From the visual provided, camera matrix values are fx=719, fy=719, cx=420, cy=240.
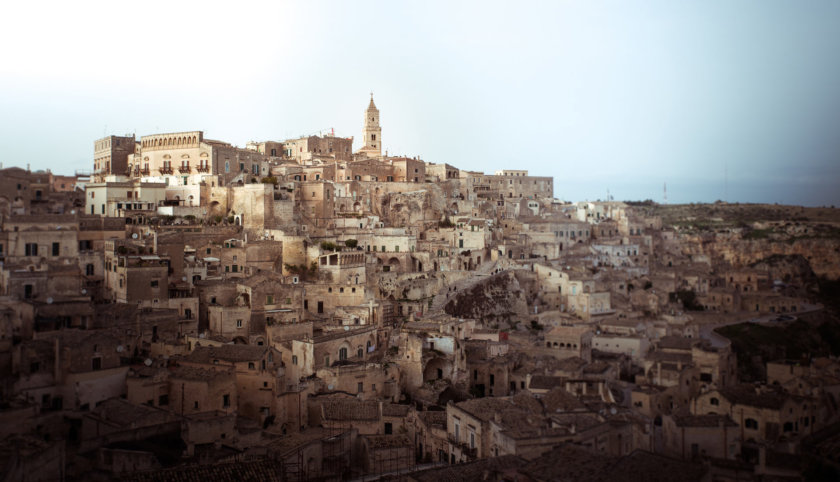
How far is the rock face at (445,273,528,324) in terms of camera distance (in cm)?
3878

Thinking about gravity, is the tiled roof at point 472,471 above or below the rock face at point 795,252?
below

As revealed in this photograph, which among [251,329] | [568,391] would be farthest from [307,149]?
[568,391]

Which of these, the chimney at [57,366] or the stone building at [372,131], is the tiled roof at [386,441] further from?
the stone building at [372,131]

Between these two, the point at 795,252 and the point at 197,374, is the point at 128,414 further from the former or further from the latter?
the point at 795,252

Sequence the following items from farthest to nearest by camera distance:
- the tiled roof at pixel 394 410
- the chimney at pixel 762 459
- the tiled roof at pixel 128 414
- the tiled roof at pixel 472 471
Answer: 1. the tiled roof at pixel 394 410
2. the chimney at pixel 762 459
3. the tiled roof at pixel 128 414
4. the tiled roof at pixel 472 471

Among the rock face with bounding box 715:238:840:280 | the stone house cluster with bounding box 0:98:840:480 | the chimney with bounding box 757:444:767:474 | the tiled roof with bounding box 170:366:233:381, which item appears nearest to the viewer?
the stone house cluster with bounding box 0:98:840:480

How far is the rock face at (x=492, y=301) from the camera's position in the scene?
1527 inches

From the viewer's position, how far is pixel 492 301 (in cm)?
4031

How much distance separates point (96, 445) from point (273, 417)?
20.5 ft

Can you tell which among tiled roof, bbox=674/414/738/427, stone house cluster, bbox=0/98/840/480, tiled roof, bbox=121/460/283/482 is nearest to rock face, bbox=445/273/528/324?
stone house cluster, bbox=0/98/840/480

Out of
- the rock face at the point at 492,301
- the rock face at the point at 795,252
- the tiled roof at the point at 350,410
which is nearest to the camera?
the tiled roof at the point at 350,410

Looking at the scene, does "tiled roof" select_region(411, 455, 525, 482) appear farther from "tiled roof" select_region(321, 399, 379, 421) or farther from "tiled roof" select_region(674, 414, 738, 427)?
"tiled roof" select_region(674, 414, 738, 427)

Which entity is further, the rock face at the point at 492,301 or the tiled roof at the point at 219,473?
the rock face at the point at 492,301

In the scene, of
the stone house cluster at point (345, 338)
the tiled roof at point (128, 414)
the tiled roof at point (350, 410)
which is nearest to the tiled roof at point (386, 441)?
the stone house cluster at point (345, 338)
